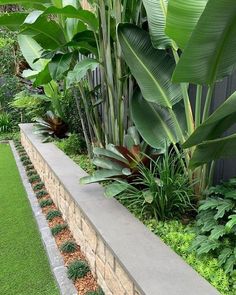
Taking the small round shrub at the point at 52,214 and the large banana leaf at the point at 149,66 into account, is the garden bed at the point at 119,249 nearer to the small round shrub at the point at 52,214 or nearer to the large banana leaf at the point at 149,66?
the small round shrub at the point at 52,214

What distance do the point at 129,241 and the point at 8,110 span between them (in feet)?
27.9

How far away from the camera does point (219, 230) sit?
6.60 feet

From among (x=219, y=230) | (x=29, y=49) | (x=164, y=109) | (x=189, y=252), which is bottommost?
(x=189, y=252)

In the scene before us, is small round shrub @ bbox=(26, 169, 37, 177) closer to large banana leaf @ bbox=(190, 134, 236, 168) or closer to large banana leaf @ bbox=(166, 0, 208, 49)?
large banana leaf @ bbox=(190, 134, 236, 168)

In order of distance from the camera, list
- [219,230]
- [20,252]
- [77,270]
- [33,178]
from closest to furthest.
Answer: [219,230], [77,270], [20,252], [33,178]

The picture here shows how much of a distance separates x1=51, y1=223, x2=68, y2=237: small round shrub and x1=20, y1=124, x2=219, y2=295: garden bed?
0.35ft

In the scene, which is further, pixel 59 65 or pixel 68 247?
pixel 59 65

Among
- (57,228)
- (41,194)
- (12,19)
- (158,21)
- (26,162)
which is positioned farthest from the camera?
(26,162)

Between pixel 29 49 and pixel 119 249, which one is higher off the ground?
pixel 29 49

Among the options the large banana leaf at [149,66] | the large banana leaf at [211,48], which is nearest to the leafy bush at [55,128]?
the large banana leaf at [149,66]

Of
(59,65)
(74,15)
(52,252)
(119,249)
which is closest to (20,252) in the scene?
(52,252)

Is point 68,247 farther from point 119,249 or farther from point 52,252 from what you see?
point 119,249

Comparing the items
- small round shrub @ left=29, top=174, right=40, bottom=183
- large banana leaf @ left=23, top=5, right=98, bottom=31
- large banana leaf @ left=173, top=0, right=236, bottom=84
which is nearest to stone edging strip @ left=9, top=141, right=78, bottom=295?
small round shrub @ left=29, top=174, right=40, bottom=183

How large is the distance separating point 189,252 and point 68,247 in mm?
1391
